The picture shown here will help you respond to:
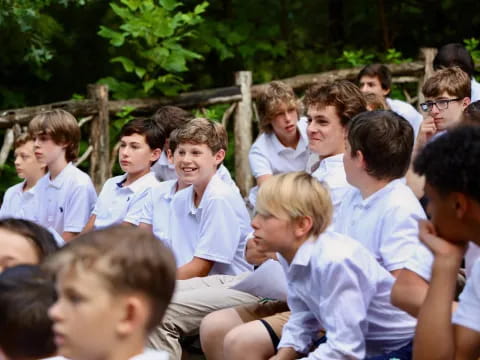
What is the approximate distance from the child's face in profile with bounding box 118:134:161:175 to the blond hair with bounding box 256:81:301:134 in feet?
3.47

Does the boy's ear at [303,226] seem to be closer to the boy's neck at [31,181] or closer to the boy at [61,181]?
the boy at [61,181]

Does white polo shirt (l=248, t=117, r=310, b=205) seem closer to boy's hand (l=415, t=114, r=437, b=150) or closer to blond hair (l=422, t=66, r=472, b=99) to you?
blond hair (l=422, t=66, r=472, b=99)

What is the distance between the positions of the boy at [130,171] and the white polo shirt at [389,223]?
76.9 inches

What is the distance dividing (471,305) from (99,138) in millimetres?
5770

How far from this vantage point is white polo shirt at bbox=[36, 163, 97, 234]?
5719 mm

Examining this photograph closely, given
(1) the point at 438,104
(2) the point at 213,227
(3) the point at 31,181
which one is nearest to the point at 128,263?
(2) the point at 213,227

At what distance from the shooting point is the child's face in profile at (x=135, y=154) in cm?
545

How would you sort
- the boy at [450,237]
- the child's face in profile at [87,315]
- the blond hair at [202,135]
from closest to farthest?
the child's face in profile at [87,315], the boy at [450,237], the blond hair at [202,135]

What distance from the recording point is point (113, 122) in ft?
27.3

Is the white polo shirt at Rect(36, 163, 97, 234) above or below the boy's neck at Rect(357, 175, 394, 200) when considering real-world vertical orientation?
below

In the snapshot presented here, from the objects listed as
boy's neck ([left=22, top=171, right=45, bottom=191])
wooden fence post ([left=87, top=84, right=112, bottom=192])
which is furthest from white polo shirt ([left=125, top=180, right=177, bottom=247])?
wooden fence post ([left=87, top=84, right=112, bottom=192])

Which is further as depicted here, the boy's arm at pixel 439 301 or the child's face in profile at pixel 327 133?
the child's face in profile at pixel 327 133

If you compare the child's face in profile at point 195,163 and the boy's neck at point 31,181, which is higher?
the child's face in profile at point 195,163

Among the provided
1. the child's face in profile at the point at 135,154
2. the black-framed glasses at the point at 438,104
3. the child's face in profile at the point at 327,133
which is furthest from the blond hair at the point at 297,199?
the child's face in profile at the point at 135,154
